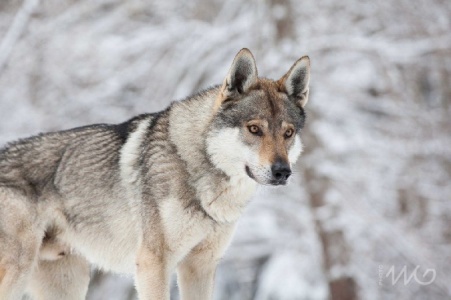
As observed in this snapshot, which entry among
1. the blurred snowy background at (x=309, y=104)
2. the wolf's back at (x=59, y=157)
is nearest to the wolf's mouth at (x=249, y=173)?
the wolf's back at (x=59, y=157)

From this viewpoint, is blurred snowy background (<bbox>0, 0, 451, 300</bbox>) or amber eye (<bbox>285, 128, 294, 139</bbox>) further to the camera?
blurred snowy background (<bbox>0, 0, 451, 300</bbox>)

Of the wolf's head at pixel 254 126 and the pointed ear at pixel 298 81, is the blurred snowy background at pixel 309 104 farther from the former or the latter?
the wolf's head at pixel 254 126

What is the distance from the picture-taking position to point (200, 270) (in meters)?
5.03

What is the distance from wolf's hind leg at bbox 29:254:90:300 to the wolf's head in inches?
53.7

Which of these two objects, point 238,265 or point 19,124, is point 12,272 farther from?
point 238,265

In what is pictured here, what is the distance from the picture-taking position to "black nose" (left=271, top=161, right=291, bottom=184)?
14.9 feet

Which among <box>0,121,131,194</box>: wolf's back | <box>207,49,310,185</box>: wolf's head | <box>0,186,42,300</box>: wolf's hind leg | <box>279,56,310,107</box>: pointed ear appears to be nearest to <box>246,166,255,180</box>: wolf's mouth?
<box>207,49,310,185</box>: wolf's head

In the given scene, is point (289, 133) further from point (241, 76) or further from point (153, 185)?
point (153, 185)

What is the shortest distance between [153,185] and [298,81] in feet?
3.89

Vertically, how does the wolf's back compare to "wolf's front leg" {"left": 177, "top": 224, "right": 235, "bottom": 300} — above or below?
above

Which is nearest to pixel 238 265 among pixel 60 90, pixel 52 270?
pixel 60 90
